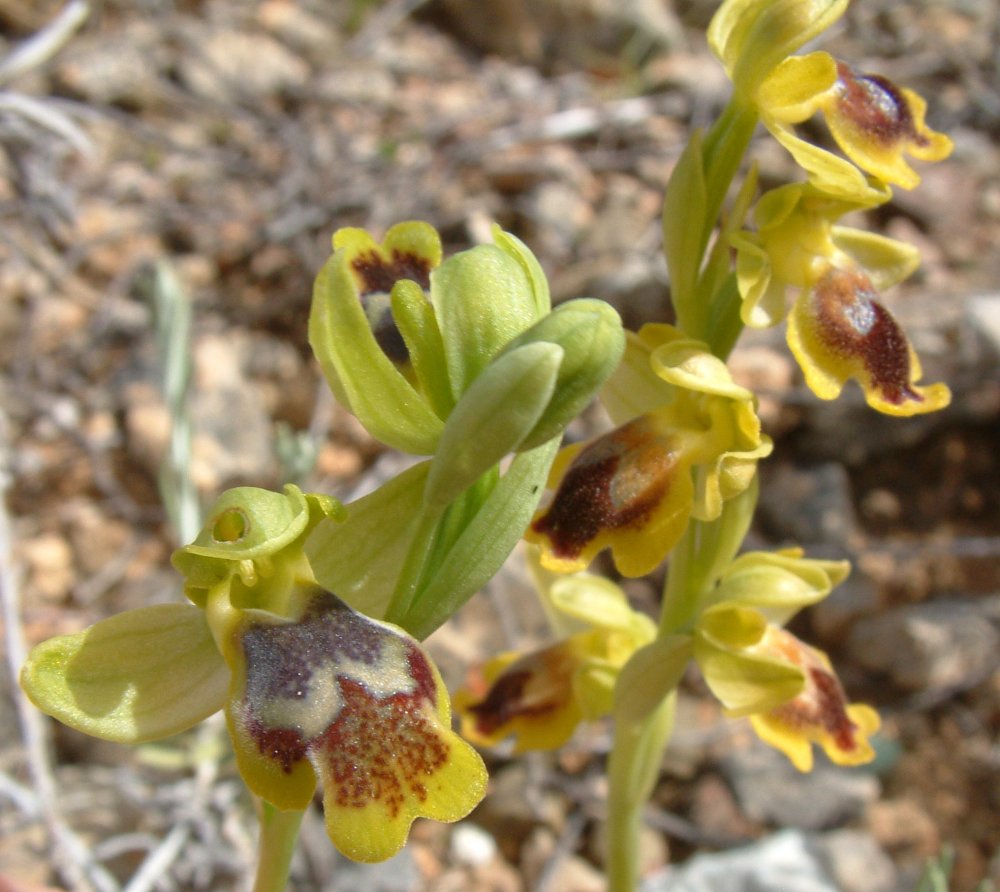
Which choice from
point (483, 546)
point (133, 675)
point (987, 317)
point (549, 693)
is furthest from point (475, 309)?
point (987, 317)

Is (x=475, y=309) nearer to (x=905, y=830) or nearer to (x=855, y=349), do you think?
(x=855, y=349)

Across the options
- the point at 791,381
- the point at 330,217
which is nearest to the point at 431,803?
the point at 791,381

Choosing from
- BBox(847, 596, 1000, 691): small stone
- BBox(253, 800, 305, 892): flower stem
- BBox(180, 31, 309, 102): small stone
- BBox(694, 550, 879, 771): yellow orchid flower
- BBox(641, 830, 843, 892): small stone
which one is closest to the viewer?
BBox(253, 800, 305, 892): flower stem

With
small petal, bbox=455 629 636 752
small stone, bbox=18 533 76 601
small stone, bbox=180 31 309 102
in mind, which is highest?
small petal, bbox=455 629 636 752

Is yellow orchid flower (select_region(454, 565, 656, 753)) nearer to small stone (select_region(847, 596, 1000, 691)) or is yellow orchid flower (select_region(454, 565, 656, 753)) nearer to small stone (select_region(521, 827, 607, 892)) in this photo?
small stone (select_region(521, 827, 607, 892))

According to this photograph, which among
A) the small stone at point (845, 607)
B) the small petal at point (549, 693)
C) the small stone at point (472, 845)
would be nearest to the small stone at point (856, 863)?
the small stone at point (845, 607)

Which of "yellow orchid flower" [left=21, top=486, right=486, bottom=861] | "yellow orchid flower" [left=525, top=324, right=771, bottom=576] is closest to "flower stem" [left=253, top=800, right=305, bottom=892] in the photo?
"yellow orchid flower" [left=21, top=486, right=486, bottom=861]

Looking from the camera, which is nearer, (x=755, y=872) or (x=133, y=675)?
(x=133, y=675)
